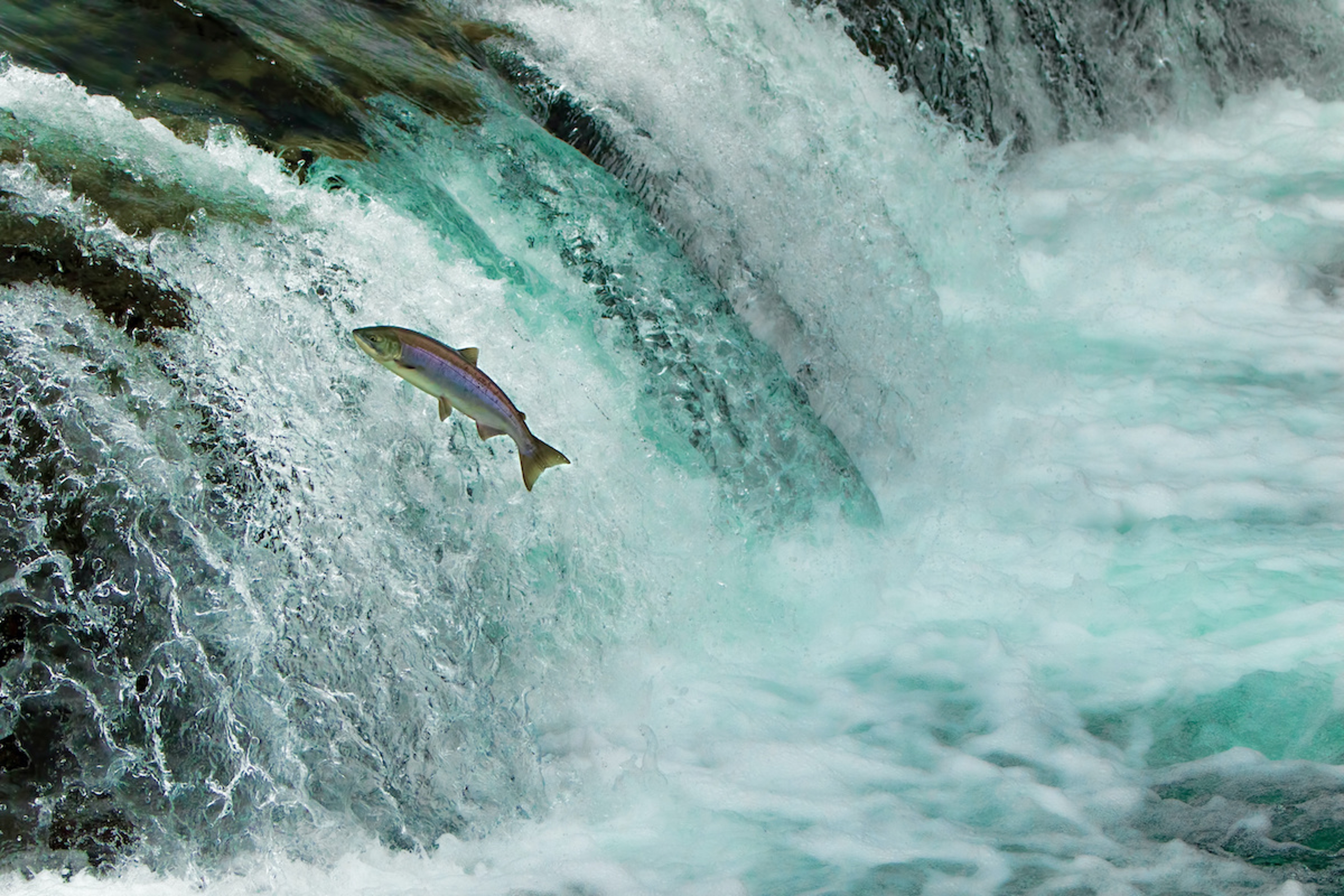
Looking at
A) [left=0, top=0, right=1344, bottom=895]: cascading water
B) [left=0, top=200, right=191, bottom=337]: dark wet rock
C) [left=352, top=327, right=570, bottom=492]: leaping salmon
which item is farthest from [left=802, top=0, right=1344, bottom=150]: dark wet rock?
[left=352, top=327, right=570, bottom=492]: leaping salmon

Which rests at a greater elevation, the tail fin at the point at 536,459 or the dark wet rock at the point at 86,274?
the tail fin at the point at 536,459

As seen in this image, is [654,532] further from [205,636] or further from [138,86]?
[138,86]

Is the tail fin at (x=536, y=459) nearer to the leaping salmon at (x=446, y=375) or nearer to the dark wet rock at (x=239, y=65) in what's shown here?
the leaping salmon at (x=446, y=375)

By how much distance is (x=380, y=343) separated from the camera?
7.81 feet

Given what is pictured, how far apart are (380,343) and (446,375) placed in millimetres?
150

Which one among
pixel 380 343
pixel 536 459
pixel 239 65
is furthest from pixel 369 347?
pixel 239 65

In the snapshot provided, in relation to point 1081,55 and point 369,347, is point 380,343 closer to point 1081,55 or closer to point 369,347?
point 369,347

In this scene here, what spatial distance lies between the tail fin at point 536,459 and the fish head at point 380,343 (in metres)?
0.41

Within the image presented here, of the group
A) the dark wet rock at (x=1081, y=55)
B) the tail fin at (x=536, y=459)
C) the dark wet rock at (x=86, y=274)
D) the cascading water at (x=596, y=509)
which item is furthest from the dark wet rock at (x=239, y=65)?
the dark wet rock at (x=1081, y=55)

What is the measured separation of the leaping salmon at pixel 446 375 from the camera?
239cm

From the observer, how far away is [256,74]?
13.2ft

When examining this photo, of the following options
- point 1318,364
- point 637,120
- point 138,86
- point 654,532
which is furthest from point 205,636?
point 1318,364

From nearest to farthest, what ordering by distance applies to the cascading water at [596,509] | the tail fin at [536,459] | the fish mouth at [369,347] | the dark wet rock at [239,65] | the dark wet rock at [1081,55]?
the fish mouth at [369,347] < the tail fin at [536,459] < the cascading water at [596,509] < the dark wet rock at [239,65] < the dark wet rock at [1081,55]

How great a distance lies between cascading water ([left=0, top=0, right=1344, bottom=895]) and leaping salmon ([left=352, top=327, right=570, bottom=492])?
0.70 meters
